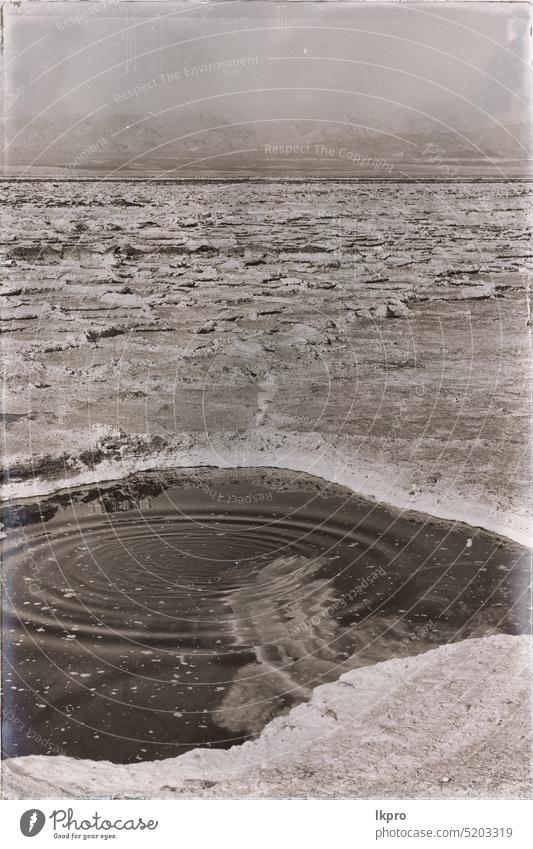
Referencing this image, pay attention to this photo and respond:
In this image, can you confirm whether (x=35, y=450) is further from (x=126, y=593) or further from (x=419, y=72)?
(x=419, y=72)

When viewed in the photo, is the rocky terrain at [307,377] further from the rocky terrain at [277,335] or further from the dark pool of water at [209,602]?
the dark pool of water at [209,602]

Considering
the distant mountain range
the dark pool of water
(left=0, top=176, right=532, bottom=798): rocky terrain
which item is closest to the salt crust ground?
(left=0, top=176, right=532, bottom=798): rocky terrain

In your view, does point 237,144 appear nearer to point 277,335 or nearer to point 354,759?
point 277,335

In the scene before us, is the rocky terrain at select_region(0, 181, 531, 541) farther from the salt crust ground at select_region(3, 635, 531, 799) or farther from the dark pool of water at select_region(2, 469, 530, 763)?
the salt crust ground at select_region(3, 635, 531, 799)

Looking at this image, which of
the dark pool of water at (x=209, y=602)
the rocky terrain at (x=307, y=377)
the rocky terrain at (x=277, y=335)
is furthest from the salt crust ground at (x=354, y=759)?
the rocky terrain at (x=277, y=335)

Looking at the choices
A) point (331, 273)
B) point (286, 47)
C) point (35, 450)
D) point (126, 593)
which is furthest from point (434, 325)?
point (126, 593)
